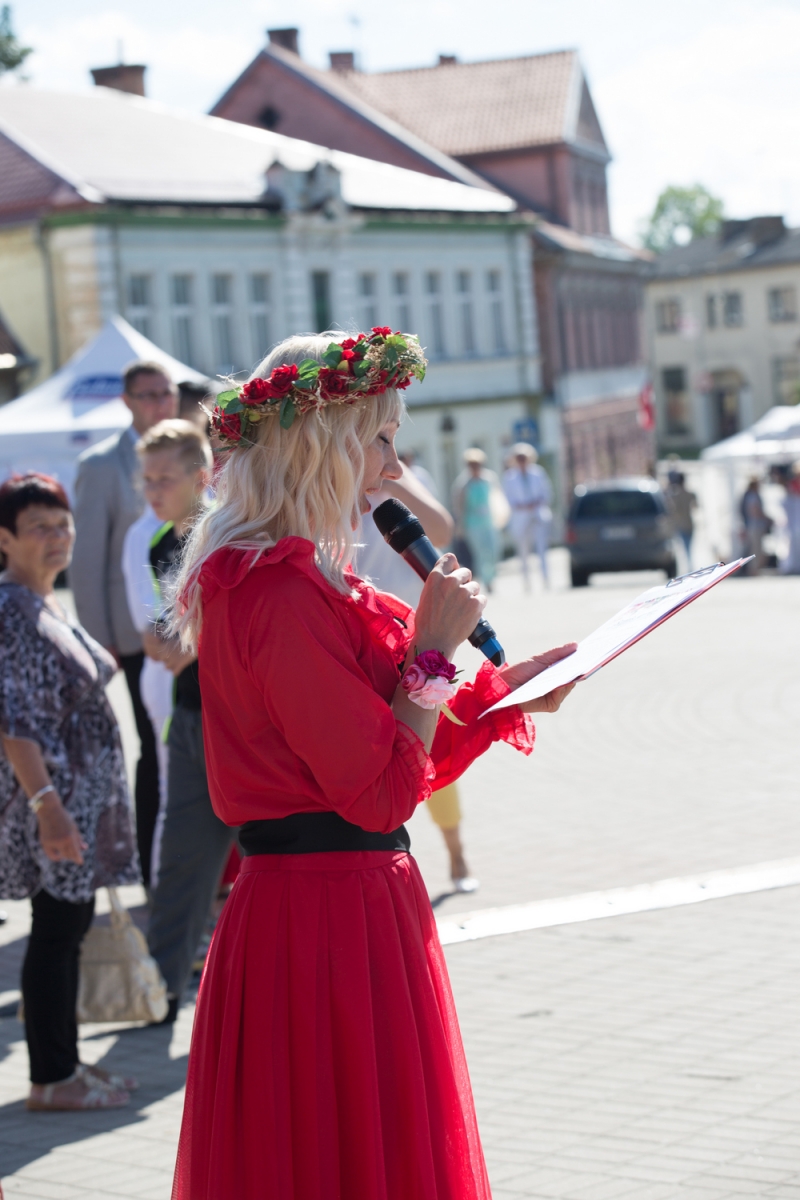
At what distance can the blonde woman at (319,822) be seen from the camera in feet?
9.48

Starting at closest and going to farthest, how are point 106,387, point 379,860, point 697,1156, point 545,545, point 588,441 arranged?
point 379,860
point 697,1156
point 106,387
point 545,545
point 588,441

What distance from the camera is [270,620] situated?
9.36 feet

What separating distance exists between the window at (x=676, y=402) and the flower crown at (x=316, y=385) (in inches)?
3523

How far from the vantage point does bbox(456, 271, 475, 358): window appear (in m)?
45.8

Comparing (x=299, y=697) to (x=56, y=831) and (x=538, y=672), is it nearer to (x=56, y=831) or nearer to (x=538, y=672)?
(x=538, y=672)

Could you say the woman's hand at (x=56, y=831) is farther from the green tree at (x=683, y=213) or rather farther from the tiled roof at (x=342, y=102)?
the green tree at (x=683, y=213)

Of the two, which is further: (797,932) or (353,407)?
(797,932)

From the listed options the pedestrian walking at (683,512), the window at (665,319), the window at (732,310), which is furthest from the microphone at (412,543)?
the window at (665,319)

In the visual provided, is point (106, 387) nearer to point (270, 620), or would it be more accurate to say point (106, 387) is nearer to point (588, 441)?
point (270, 620)

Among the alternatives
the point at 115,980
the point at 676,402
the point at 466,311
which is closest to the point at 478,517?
the point at 115,980

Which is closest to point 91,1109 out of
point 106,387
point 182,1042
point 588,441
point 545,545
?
point 182,1042

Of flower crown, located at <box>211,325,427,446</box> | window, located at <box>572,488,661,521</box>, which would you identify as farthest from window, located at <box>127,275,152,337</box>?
flower crown, located at <box>211,325,427,446</box>

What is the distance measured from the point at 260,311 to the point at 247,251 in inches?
53.7

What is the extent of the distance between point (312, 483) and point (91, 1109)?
2771mm
